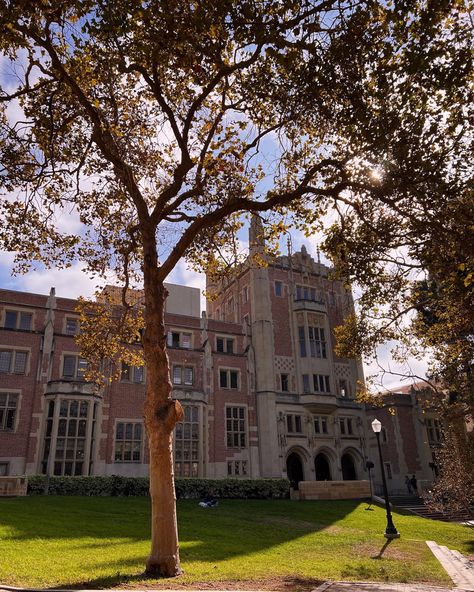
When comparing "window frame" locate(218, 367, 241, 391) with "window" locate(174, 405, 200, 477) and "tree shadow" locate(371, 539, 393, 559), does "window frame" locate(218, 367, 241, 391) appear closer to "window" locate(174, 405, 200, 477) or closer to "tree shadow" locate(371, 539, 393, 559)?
"window" locate(174, 405, 200, 477)

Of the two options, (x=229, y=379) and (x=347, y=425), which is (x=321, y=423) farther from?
(x=229, y=379)

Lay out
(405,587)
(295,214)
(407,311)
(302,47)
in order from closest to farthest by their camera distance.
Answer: (405,587) < (302,47) < (295,214) < (407,311)

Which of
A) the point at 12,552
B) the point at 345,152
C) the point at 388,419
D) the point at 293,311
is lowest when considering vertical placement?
the point at 12,552

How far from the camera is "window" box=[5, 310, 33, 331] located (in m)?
29.1

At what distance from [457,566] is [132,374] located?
22609 mm

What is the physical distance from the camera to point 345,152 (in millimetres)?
12516

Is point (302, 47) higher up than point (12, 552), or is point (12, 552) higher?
point (302, 47)

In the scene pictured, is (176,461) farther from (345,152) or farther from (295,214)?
(345,152)

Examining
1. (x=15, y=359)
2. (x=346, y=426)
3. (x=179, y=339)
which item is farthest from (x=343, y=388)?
(x=15, y=359)

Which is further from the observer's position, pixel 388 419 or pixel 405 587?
pixel 388 419

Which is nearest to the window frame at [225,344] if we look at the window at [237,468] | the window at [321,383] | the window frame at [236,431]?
the window frame at [236,431]

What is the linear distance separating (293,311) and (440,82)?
3088 cm

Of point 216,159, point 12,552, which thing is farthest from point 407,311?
point 12,552

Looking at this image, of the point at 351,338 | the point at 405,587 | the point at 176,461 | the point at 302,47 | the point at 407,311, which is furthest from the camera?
the point at 176,461
